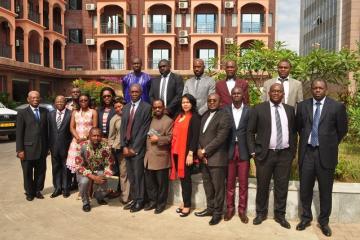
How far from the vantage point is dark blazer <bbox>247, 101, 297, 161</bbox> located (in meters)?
5.30

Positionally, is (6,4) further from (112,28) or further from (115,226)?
(115,226)

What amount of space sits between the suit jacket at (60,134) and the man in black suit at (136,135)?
1357 millimetres

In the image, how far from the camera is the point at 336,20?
3525cm

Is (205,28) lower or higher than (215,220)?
higher

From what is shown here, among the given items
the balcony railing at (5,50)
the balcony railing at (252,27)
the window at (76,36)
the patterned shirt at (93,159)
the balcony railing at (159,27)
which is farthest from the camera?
the window at (76,36)

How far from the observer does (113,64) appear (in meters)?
34.4

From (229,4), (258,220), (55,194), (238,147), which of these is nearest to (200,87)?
(238,147)

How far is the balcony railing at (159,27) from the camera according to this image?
33634 mm

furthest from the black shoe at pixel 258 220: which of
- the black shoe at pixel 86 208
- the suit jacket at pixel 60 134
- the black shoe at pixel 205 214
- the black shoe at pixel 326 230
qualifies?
the suit jacket at pixel 60 134

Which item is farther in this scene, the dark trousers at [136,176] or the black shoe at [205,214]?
the dark trousers at [136,176]

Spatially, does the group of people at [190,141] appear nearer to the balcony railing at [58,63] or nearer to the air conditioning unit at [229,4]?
the air conditioning unit at [229,4]

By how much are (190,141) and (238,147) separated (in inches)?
28.3

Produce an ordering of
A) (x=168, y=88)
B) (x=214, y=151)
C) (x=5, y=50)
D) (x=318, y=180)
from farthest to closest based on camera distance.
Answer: (x=5, y=50) → (x=168, y=88) → (x=214, y=151) → (x=318, y=180)

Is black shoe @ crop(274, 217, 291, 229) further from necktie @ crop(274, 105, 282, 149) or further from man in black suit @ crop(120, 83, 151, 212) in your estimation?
man in black suit @ crop(120, 83, 151, 212)
